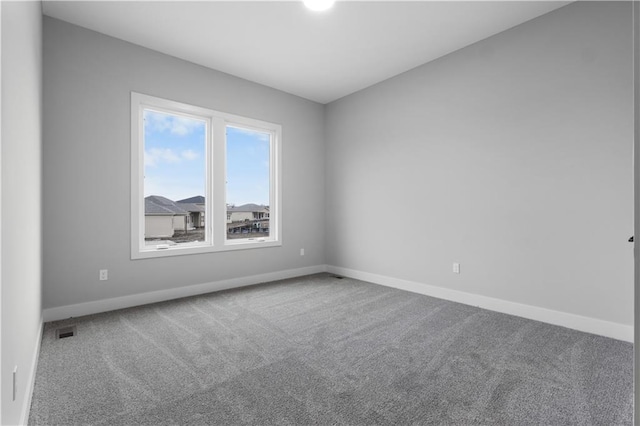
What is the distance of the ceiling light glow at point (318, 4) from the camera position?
2664 mm

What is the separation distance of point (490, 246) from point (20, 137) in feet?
12.5

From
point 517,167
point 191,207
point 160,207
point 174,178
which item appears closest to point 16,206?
point 160,207

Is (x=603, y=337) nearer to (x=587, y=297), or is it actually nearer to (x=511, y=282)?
(x=587, y=297)

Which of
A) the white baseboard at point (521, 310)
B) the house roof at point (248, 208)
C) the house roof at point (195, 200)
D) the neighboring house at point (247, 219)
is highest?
the house roof at point (195, 200)

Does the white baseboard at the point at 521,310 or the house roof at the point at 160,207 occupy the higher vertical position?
the house roof at the point at 160,207

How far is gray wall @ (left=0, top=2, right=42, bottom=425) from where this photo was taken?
3.85 feet

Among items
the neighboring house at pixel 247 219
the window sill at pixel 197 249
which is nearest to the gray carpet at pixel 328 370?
the window sill at pixel 197 249

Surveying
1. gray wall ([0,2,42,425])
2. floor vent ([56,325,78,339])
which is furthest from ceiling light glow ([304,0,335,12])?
floor vent ([56,325,78,339])

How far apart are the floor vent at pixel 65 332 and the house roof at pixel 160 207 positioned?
52.1 inches

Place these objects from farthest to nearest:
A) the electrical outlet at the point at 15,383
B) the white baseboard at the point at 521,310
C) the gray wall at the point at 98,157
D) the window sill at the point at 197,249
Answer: the window sill at the point at 197,249, the gray wall at the point at 98,157, the white baseboard at the point at 521,310, the electrical outlet at the point at 15,383

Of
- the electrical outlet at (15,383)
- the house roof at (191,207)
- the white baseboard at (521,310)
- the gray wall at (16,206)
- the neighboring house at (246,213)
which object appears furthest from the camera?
the neighboring house at (246,213)

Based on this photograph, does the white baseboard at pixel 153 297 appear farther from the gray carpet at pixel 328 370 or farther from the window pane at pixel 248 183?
the window pane at pixel 248 183

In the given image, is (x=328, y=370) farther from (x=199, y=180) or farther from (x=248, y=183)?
(x=248, y=183)

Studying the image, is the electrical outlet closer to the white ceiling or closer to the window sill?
the window sill
